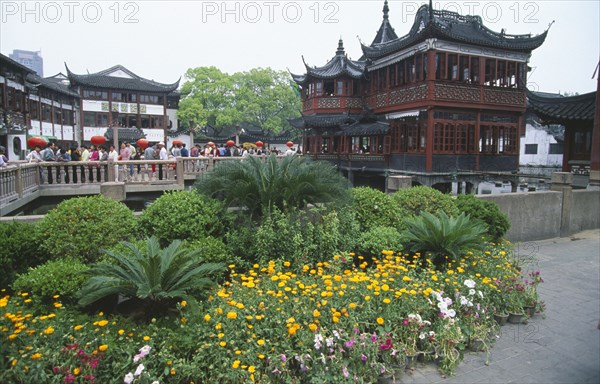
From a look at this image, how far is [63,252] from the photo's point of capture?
5.74 meters

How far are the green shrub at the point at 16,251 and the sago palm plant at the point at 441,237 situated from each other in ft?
19.0

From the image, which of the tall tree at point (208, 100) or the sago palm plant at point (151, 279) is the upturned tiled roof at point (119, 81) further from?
the sago palm plant at point (151, 279)

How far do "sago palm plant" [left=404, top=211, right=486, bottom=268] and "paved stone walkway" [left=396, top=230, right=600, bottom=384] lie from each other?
1.46m

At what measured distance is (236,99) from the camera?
4697cm

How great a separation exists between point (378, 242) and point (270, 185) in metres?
2.09

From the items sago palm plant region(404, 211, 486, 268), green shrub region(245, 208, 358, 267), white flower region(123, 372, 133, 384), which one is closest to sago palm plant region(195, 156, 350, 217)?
green shrub region(245, 208, 358, 267)

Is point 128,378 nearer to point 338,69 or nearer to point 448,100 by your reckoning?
point 448,100

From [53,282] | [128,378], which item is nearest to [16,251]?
[53,282]

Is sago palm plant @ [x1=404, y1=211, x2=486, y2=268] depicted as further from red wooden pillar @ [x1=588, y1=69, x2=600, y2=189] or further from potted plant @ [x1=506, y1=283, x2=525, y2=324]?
red wooden pillar @ [x1=588, y1=69, x2=600, y2=189]

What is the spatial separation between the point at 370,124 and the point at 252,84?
25624 millimetres

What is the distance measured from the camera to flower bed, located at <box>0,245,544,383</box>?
12.2ft

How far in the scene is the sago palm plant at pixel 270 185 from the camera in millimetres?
6762

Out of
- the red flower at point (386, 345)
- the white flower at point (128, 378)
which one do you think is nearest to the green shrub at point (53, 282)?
the white flower at point (128, 378)

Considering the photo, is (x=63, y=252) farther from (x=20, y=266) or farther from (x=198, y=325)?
(x=198, y=325)
